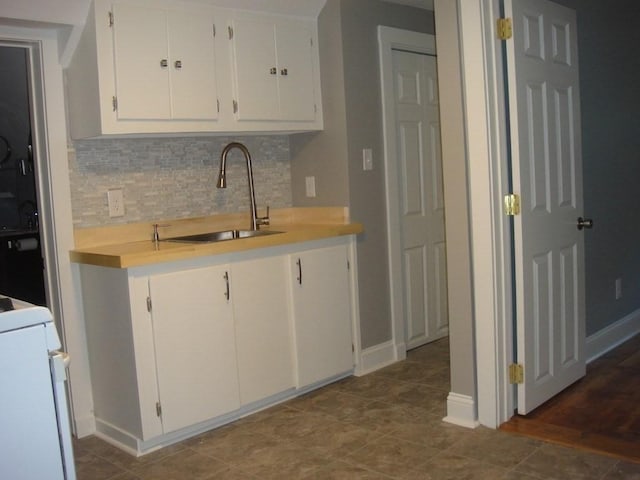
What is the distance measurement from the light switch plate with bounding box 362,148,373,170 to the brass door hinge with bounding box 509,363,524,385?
55.2 inches

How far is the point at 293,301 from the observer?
3.30m

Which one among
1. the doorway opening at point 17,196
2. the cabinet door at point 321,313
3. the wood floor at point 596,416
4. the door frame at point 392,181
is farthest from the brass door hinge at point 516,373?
the doorway opening at point 17,196

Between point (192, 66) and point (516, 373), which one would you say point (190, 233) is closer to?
point (192, 66)

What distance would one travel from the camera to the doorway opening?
519cm

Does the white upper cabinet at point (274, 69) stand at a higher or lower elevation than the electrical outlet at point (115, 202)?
higher

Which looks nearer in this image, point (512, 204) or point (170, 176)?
point (512, 204)

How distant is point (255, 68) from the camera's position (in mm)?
3332

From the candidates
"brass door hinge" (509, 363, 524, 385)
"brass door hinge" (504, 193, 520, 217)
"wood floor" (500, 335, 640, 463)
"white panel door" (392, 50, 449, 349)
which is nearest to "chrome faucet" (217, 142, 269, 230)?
"white panel door" (392, 50, 449, 349)

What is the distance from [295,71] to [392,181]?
0.87m

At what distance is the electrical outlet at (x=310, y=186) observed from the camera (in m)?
3.81

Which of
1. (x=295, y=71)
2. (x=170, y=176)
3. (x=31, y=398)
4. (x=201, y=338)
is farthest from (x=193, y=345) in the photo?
(x=295, y=71)

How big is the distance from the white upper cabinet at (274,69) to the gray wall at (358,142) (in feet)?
0.35

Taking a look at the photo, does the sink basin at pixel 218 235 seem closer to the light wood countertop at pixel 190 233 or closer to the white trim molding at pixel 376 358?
the light wood countertop at pixel 190 233

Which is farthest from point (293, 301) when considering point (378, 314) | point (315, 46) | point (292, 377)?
point (315, 46)
